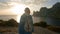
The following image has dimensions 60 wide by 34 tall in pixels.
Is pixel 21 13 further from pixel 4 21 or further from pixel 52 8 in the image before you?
pixel 52 8

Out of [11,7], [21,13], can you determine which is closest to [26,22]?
[21,13]

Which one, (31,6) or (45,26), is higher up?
(31,6)

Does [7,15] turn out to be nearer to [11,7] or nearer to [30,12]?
[11,7]

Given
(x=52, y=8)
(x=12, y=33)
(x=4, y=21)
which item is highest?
(x=52, y=8)

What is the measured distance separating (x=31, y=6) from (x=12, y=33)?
1108 mm

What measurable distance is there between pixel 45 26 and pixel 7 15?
1319 millimetres

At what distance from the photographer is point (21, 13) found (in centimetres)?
614

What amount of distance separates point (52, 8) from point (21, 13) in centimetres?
108

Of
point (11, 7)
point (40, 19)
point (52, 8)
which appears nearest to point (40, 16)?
point (40, 19)

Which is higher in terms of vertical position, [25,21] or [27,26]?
[25,21]

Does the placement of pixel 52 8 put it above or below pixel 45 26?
above

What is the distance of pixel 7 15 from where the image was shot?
617 cm

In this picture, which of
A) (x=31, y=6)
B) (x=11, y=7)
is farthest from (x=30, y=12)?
(x=11, y=7)

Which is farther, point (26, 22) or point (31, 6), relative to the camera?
point (31, 6)
